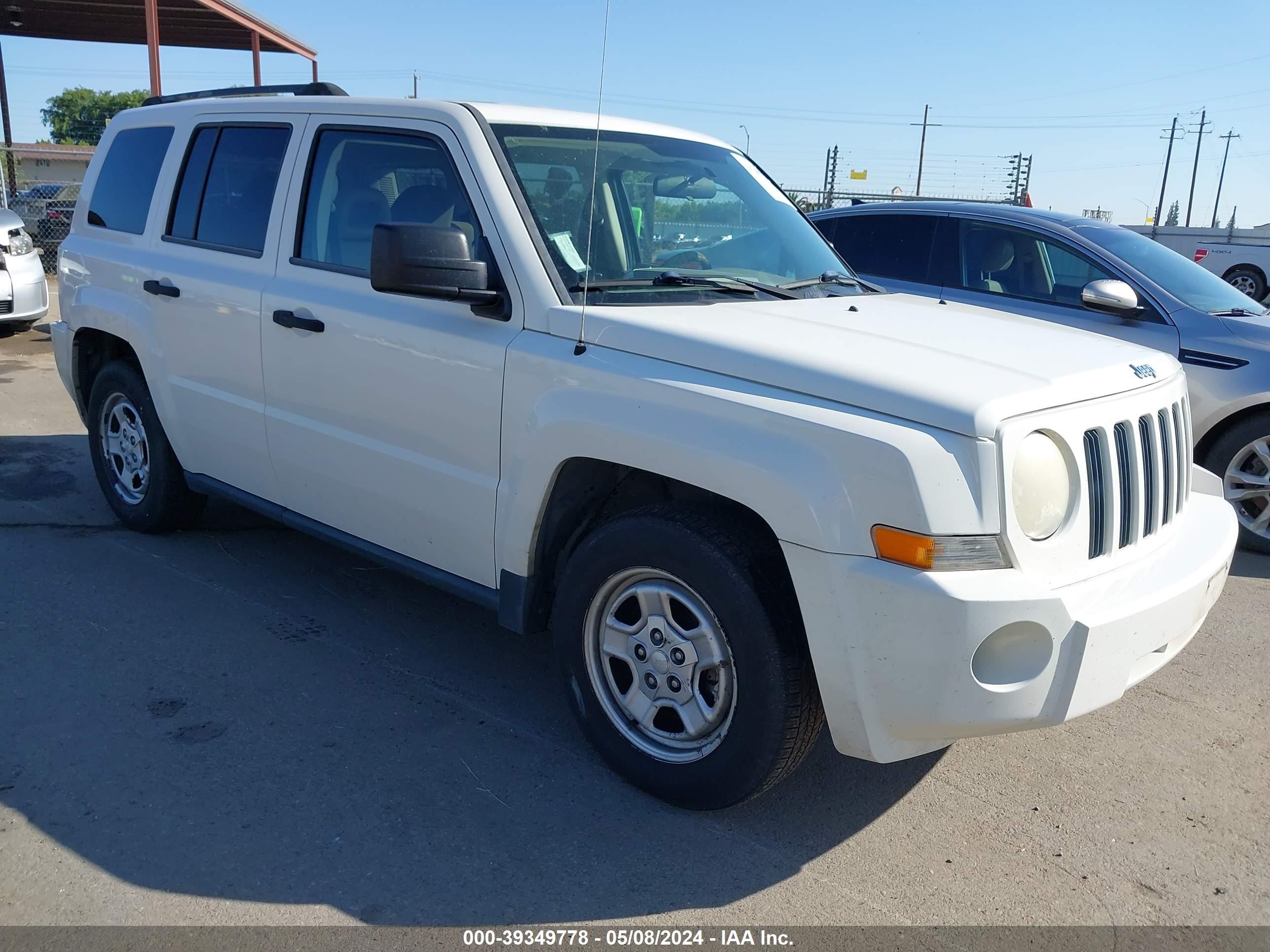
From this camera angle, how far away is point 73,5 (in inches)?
696

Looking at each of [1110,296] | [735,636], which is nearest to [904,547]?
[735,636]

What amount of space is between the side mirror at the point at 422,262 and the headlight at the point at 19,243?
30.8 ft

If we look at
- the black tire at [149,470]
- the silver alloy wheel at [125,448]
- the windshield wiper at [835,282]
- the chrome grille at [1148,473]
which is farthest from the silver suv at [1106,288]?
the silver alloy wheel at [125,448]

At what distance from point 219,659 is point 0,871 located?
1338mm

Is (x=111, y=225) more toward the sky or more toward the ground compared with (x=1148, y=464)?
more toward the sky

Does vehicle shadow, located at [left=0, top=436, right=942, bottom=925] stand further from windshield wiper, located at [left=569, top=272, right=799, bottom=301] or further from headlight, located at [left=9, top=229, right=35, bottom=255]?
headlight, located at [left=9, top=229, right=35, bottom=255]

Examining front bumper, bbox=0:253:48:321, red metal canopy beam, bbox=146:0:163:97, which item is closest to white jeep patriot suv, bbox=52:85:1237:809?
front bumper, bbox=0:253:48:321

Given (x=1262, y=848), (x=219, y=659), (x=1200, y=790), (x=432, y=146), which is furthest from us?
(x=219, y=659)

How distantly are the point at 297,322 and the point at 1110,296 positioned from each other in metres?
4.20

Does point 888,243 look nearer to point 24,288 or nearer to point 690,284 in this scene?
point 690,284

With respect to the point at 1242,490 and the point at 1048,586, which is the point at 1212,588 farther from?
the point at 1242,490

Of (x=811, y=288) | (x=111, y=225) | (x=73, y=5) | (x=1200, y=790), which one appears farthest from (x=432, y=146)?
(x=73, y=5)

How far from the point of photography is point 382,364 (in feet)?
12.4

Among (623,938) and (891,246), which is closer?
(623,938)
